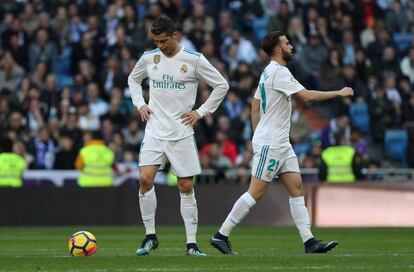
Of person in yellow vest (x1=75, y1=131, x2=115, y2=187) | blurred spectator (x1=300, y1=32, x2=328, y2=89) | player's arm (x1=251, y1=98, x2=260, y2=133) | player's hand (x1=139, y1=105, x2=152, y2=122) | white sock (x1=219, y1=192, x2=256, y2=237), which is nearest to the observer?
player's hand (x1=139, y1=105, x2=152, y2=122)

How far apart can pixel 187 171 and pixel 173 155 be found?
22cm

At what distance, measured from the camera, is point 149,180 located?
1400 centimetres

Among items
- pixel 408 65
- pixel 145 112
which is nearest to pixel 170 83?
pixel 145 112

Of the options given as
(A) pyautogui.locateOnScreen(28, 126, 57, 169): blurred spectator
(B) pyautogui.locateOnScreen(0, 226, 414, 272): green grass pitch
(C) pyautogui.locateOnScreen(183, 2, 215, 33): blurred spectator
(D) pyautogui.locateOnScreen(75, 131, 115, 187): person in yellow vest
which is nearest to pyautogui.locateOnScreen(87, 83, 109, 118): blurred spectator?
(A) pyautogui.locateOnScreen(28, 126, 57, 169): blurred spectator

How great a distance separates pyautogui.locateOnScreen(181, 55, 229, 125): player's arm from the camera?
46.0 feet

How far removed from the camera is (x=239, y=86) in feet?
92.3

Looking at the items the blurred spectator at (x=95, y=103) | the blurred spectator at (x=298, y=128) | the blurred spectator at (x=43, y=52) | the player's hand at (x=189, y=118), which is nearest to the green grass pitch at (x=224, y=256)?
the player's hand at (x=189, y=118)

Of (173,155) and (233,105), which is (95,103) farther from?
(173,155)

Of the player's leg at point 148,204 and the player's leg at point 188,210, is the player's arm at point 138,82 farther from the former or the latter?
the player's leg at point 188,210

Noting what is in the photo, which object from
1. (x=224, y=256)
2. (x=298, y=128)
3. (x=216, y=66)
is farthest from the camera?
(x=216, y=66)

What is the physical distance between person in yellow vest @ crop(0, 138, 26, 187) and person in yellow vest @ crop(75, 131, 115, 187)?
3.59 feet

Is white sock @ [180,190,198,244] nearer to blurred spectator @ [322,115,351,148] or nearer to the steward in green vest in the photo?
the steward in green vest

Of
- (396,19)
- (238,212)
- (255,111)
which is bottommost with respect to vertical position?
(238,212)

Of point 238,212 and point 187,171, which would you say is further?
point 238,212
